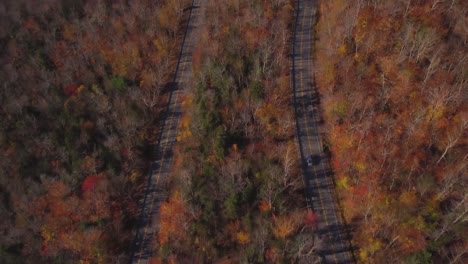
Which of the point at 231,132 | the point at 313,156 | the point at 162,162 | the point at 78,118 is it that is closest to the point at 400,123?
the point at 313,156

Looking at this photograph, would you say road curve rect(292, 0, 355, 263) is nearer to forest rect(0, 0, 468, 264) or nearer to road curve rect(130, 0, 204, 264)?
forest rect(0, 0, 468, 264)

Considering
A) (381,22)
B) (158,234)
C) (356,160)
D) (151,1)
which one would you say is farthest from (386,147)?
(151,1)

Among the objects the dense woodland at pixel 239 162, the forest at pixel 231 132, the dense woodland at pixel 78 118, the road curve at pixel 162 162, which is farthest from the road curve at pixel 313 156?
the dense woodland at pixel 78 118

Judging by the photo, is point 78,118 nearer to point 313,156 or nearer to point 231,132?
point 231,132

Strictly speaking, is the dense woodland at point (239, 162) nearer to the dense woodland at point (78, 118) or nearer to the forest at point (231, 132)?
the forest at point (231, 132)

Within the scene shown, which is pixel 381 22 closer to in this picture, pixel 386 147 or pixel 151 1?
pixel 386 147
